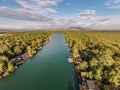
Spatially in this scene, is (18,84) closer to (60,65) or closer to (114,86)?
(60,65)

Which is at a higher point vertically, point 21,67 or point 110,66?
point 110,66

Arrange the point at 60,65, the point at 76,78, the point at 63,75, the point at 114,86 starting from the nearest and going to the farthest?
the point at 114,86
the point at 76,78
the point at 63,75
the point at 60,65

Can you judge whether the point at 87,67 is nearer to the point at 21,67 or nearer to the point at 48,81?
the point at 48,81

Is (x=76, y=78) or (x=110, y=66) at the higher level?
(x=110, y=66)

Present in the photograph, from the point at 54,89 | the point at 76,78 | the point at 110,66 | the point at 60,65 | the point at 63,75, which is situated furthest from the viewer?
the point at 60,65

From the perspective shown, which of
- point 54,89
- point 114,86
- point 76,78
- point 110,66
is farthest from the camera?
point 76,78

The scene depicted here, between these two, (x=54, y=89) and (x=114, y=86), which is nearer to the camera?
(x=114, y=86)

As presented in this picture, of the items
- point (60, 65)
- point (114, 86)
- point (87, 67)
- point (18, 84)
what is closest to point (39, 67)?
point (60, 65)

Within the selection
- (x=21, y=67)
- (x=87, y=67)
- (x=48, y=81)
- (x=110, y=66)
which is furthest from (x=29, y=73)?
(x=110, y=66)

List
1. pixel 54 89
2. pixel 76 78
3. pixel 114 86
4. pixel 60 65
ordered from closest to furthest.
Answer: pixel 114 86 < pixel 54 89 < pixel 76 78 < pixel 60 65
